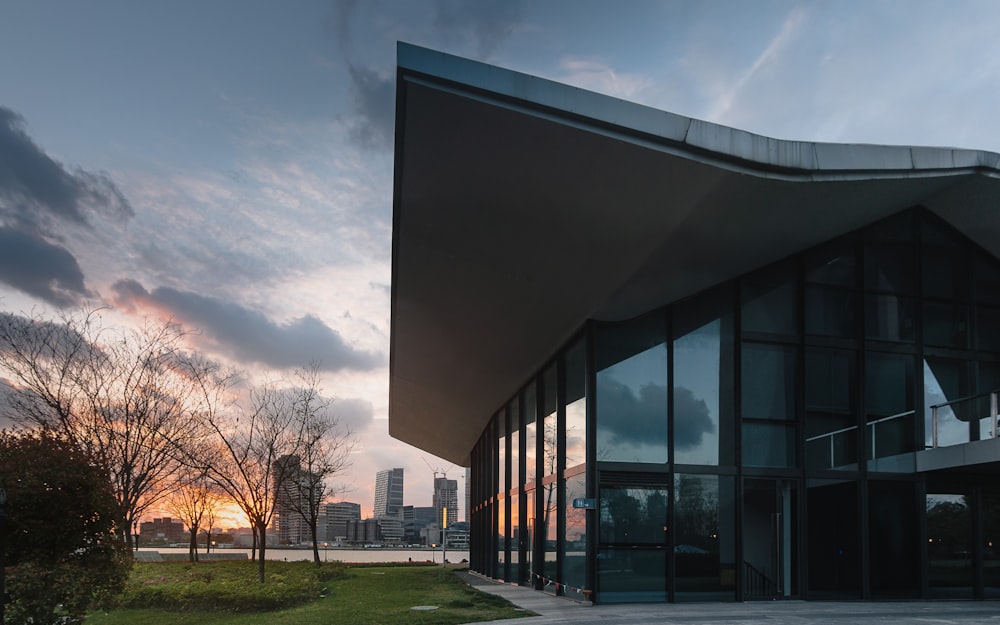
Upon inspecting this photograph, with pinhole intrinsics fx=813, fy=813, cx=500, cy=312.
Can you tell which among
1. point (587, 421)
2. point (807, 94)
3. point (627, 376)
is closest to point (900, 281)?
point (807, 94)

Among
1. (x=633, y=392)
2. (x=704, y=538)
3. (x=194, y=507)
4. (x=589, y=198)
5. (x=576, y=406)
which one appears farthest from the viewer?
(x=194, y=507)

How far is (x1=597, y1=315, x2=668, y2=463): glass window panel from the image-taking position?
18047 mm

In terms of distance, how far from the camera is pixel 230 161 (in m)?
18.7

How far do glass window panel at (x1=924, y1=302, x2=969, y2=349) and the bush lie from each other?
18757mm

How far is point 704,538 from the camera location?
17.9 metres

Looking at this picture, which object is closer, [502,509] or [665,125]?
[665,125]

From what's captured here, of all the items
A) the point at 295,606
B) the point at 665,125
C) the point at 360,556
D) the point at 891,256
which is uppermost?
the point at 665,125

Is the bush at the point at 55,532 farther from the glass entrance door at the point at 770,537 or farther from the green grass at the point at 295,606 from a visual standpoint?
A: the glass entrance door at the point at 770,537

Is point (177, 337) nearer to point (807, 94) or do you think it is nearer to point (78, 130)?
point (78, 130)

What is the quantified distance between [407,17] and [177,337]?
13783 millimetres

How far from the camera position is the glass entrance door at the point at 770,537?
1828 centimetres

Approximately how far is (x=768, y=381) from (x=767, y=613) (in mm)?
5697

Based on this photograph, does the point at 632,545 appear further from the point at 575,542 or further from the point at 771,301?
the point at 771,301

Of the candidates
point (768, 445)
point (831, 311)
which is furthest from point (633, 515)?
point (831, 311)
